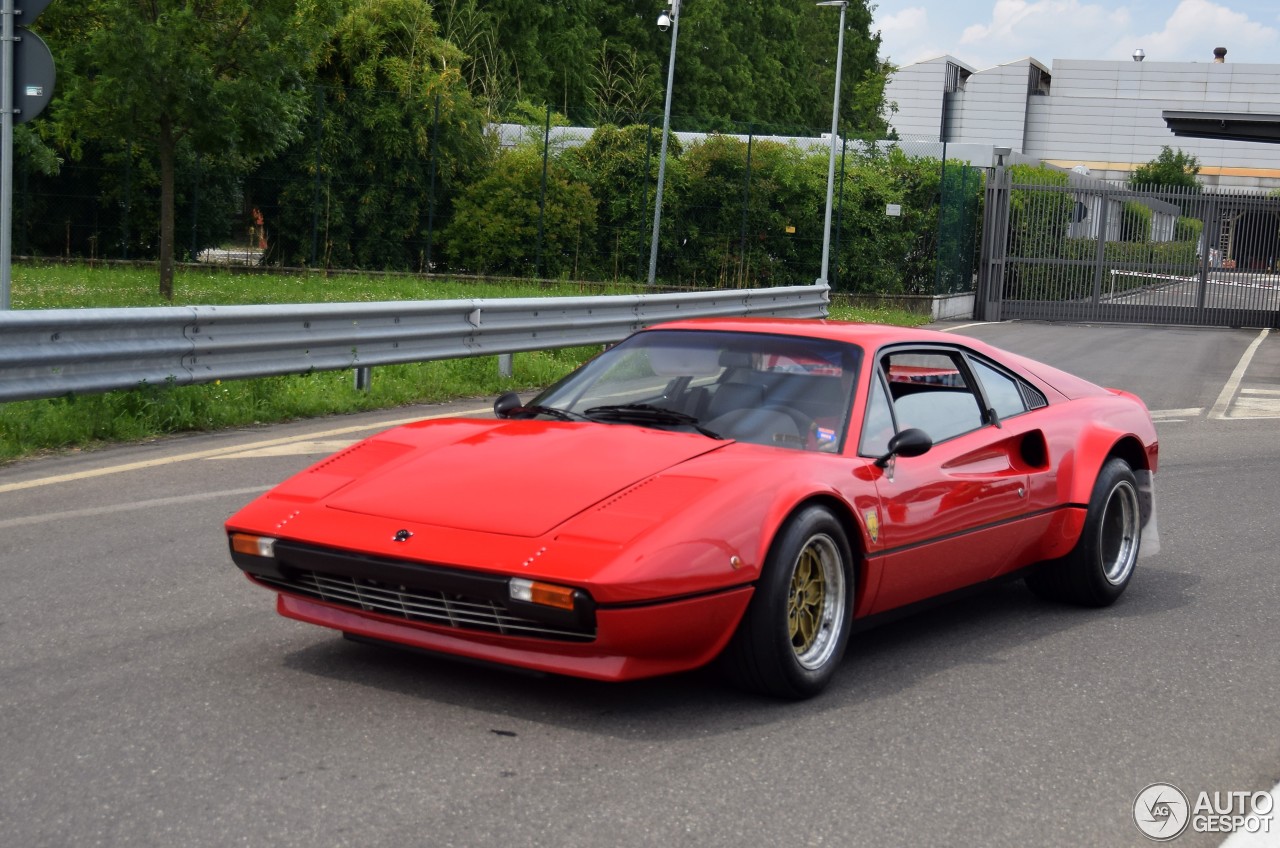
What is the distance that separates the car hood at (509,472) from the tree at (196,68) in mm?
16660

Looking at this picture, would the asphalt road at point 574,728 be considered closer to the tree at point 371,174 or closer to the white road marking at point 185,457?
the white road marking at point 185,457

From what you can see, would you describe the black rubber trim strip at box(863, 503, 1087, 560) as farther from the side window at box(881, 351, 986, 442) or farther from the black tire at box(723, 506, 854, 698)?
the side window at box(881, 351, 986, 442)

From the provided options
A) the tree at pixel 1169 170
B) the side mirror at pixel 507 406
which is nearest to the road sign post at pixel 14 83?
the side mirror at pixel 507 406

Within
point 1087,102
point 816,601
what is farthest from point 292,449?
point 1087,102

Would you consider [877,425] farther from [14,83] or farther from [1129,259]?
[1129,259]

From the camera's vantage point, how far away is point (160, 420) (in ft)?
32.5

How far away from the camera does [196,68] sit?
2045 cm

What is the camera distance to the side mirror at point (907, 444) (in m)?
5.11

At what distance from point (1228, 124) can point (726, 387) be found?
1018 inches

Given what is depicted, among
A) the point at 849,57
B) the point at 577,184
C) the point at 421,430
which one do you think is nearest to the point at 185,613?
the point at 421,430

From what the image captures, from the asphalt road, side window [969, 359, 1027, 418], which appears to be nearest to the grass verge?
the asphalt road

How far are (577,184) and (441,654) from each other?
26662 mm

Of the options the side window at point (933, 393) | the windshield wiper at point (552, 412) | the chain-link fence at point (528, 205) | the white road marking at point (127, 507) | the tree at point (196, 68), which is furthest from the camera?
the chain-link fence at point (528, 205)

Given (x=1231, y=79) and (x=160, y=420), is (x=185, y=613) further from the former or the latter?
A: (x=1231, y=79)
